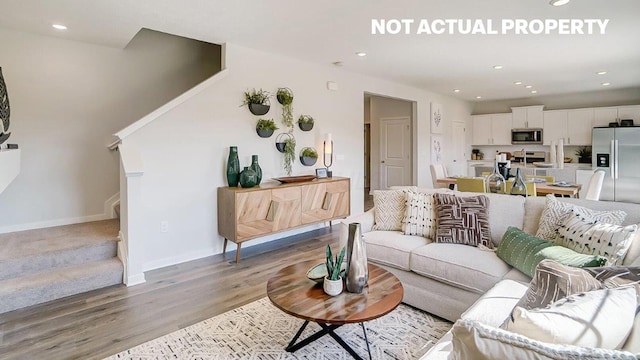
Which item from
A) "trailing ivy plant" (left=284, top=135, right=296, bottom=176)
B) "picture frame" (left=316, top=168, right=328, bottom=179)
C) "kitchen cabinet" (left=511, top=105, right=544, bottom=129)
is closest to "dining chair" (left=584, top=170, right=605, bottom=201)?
"picture frame" (left=316, top=168, right=328, bottom=179)

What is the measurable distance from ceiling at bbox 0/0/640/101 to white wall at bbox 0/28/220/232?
283mm

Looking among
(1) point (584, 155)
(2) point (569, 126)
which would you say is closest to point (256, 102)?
(2) point (569, 126)

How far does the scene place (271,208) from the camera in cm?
410

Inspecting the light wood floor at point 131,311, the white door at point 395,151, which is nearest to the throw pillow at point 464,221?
the light wood floor at point 131,311

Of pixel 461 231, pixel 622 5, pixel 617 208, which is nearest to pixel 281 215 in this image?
pixel 461 231

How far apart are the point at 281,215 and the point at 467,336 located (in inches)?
136

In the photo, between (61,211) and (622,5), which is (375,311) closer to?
(622,5)

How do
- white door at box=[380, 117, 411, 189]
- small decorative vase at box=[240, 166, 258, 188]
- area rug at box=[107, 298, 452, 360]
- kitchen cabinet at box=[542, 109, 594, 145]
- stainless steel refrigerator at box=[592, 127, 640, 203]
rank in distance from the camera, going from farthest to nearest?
white door at box=[380, 117, 411, 189] < kitchen cabinet at box=[542, 109, 594, 145] < stainless steel refrigerator at box=[592, 127, 640, 203] < small decorative vase at box=[240, 166, 258, 188] < area rug at box=[107, 298, 452, 360]

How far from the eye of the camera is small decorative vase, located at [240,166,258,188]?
13.3ft

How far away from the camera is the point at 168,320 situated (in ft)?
8.46

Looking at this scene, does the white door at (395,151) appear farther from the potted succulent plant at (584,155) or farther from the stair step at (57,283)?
the stair step at (57,283)

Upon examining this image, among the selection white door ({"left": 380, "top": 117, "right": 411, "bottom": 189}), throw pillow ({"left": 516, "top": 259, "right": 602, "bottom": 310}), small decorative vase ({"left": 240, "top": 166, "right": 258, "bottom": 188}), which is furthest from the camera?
white door ({"left": 380, "top": 117, "right": 411, "bottom": 189})

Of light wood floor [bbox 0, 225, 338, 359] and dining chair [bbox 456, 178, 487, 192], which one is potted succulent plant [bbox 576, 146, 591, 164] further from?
light wood floor [bbox 0, 225, 338, 359]

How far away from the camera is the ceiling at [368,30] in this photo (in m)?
3.03
